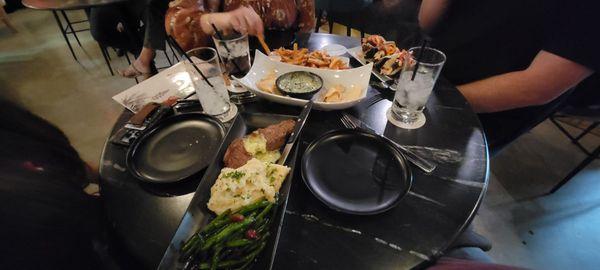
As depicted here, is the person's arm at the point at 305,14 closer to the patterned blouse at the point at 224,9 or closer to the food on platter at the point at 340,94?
the patterned blouse at the point at 224,9

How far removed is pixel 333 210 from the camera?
82 cm

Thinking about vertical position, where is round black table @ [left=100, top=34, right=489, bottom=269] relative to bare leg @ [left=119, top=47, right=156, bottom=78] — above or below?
above

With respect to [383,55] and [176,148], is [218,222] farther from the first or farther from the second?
[383,55]

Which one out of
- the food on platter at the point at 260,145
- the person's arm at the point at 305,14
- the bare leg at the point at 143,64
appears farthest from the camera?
the bare leg at the point at 143,64

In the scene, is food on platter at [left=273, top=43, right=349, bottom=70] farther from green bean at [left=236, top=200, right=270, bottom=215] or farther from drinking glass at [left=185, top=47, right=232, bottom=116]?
green bean at [left=236, top=200, right=270, bottom=215]

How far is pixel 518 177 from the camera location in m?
2.14

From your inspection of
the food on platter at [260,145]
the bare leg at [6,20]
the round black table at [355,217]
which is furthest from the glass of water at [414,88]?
the bare leg at [6,20]

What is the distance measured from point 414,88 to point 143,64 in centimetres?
266

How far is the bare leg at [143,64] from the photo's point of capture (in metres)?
2.67

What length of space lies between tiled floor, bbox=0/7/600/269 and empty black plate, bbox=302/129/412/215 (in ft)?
4.50

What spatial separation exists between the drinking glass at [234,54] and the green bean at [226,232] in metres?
0.89

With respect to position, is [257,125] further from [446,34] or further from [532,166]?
[532,166]

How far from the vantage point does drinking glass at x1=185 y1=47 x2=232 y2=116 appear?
111cm

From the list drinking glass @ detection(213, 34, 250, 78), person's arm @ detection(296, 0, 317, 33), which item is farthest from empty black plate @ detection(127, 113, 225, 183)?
person's arm @ detection(296, 0, 317, 33)
